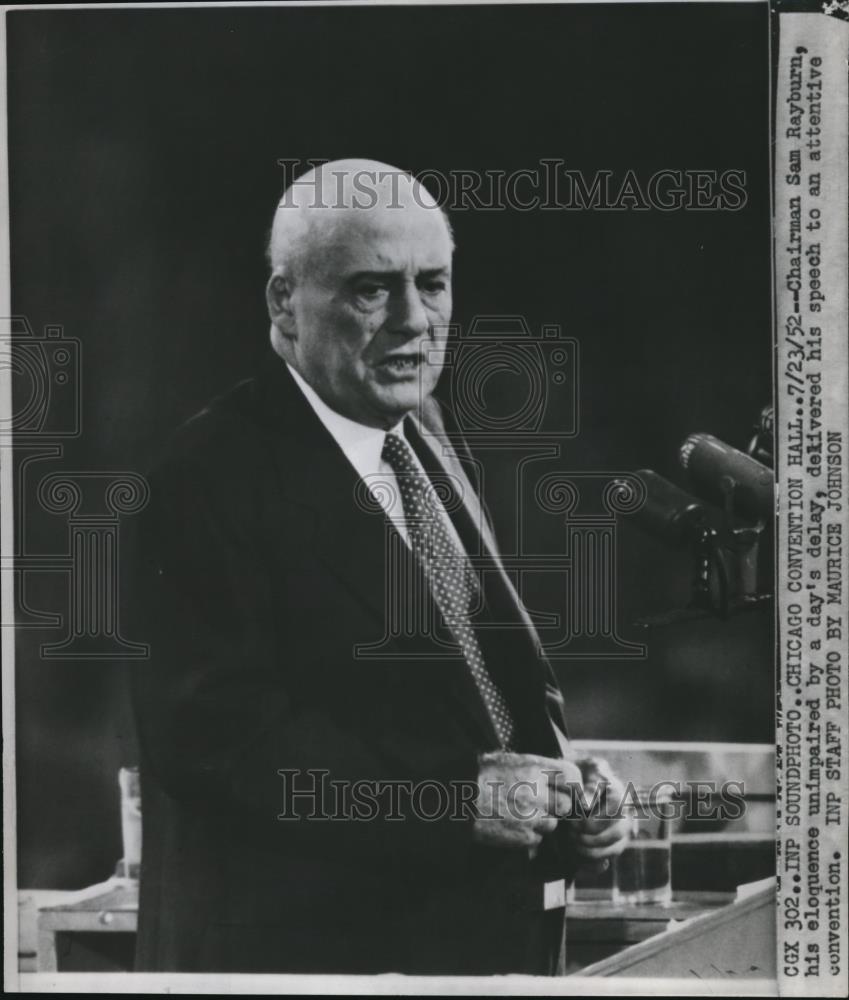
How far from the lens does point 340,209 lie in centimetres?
254

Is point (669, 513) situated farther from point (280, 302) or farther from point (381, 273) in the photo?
point (280, 302)

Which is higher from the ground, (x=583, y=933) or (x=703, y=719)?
(x=703, y=719)

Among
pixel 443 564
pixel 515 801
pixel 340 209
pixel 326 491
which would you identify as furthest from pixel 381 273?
pixel 515 801

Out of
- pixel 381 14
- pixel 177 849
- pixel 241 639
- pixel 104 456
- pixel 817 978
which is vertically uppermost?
pixel 381 14

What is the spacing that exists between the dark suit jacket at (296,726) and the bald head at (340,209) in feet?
0.93

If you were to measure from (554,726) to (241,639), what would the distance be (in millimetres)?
725

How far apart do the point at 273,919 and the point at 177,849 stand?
26cm

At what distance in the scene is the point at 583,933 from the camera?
2586mm

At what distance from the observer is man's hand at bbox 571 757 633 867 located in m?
2.57

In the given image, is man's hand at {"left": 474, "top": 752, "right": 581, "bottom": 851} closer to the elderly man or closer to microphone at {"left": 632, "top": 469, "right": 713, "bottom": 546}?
the elderly man

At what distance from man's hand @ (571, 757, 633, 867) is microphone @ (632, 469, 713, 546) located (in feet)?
1.76

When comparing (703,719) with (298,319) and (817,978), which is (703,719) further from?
(298,319)

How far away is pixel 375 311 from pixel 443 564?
58 centimetres

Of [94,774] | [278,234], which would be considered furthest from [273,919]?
[278,234]
